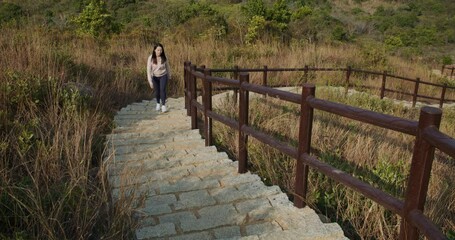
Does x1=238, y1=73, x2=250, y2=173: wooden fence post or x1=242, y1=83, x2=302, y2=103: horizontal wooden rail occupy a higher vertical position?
x1=242, y1=83, x2=302, y2=103: horizontal wooden rail

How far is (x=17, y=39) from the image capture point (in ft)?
26.0

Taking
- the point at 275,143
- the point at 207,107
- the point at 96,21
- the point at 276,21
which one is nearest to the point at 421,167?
the point at 275,143

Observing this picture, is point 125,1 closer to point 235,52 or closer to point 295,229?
point 235,52

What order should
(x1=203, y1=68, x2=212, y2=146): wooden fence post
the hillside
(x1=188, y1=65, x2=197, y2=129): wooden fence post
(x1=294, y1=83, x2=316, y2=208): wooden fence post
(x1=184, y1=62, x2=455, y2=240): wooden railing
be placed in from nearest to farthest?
(x1=184, y1=62, x2=455, y2=240): wooden railing → (x1=294, y1=83, x2=316, y2=208): wooden fence post → (x1=203, y1=68, x2=212, y2=146): wooden fence post → (x1=188, y1=65, x2=197, y2=129): wooden fence post → the hillside

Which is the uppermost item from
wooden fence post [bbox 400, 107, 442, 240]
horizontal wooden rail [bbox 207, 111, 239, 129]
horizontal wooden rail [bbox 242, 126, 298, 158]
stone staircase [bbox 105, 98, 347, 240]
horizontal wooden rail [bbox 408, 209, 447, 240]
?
wooden fence post [bbox 400, 107, 442, 240]

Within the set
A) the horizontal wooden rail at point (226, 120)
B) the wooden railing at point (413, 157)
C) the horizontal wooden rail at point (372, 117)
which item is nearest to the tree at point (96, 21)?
the horizontal wooden rail at point (226, 120)

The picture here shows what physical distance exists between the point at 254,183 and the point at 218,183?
406 mm

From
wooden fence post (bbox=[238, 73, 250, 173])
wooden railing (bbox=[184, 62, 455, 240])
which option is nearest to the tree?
wooden fence post (bbox=[238, 73, 250, 173])

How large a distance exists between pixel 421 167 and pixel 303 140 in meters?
1.30

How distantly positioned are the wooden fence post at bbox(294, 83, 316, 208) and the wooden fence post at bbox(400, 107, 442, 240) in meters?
1.19

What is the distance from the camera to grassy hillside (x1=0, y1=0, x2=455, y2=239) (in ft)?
9.12

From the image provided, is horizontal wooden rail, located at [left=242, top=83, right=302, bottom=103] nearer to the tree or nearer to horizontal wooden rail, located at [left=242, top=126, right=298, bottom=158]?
horizontal wooden rail, located at [left=242, top=126, right=298, bottom=158]

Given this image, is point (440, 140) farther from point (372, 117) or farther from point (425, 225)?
point (372, 117)

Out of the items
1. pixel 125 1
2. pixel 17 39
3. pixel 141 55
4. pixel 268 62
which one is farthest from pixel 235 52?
pixel 125 1
